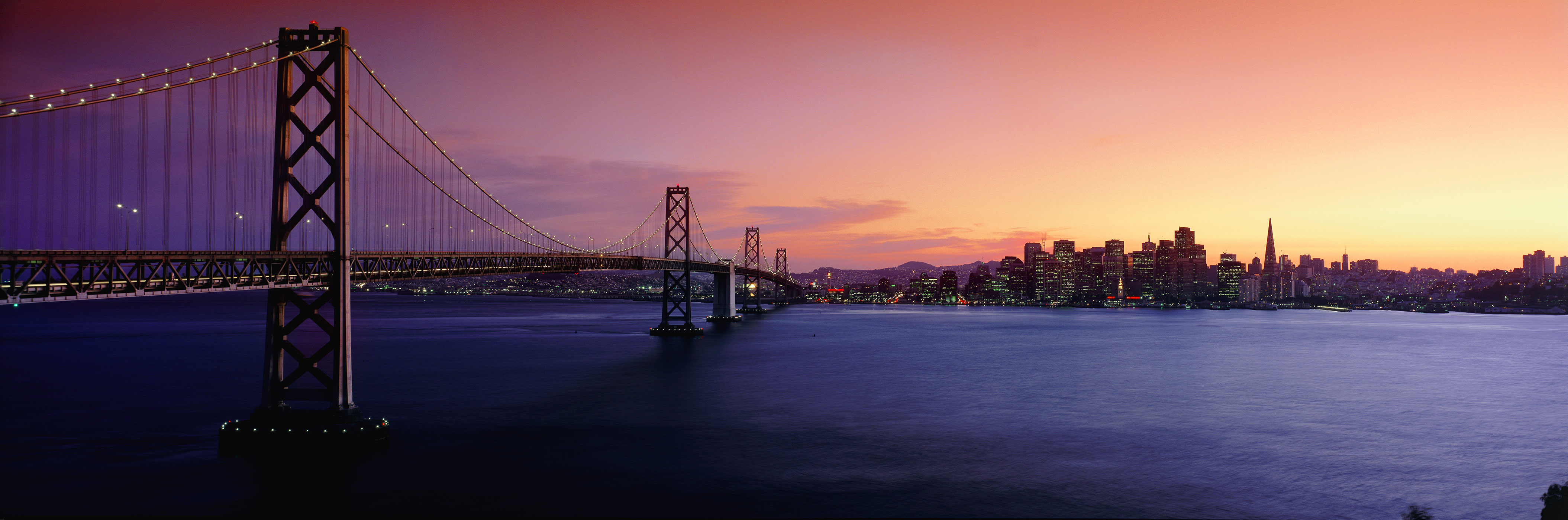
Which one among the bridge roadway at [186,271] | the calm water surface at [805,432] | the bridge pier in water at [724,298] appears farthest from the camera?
the bridge pier in water at [724,298]

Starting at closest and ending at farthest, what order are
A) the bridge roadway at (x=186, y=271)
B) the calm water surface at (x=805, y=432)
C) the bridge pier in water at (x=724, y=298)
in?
the bridge roadway at (x=186, y=271) < the calm water surface at (x=805, y=432) < the bridge pier in water at (x=724, y=298)

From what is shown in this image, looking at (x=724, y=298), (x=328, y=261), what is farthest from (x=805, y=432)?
(x=724, y=298)

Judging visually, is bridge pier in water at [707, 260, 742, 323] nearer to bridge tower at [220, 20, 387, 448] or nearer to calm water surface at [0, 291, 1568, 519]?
calm water surface at [0, 291, 1568, 519]

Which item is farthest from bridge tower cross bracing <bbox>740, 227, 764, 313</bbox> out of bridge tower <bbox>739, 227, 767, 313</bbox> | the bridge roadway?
the bridge roadway

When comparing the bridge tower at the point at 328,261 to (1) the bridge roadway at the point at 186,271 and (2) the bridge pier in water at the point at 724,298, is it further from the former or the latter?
(2) the bridge pier in water at the point at 724,298

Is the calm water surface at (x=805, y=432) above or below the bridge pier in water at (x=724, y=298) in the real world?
below

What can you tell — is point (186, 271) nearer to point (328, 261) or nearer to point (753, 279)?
point (328, 261)

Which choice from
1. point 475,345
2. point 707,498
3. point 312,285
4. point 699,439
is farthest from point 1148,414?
point 475,345

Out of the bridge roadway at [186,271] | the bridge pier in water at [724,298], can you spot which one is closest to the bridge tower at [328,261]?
the bridge roadway at [186,271]

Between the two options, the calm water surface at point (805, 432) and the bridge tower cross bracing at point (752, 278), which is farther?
the bridge tower cross bracing at point (752, 278)

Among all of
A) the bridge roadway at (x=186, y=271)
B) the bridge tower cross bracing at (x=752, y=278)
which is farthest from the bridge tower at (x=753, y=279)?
the bridge roadway at (x=186, y=271)
